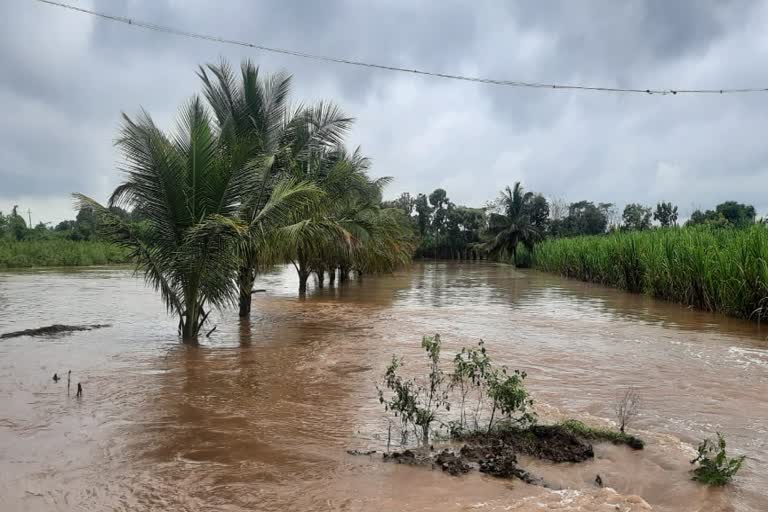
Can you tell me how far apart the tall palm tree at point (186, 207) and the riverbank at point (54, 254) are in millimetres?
28796

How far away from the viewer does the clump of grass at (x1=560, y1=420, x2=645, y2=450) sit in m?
4.68

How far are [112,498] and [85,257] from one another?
4226 cm

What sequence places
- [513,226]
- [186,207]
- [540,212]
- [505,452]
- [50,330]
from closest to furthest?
[505,452] < [186,207] < [50,330] < [513,226] < [540,212]

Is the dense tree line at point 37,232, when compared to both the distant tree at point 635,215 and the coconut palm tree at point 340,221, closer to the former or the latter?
the coconut palm tree at point 340,221

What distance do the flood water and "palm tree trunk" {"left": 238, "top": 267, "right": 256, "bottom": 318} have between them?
73 cm

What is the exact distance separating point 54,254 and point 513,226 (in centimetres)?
3478

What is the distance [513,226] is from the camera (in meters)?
46.9

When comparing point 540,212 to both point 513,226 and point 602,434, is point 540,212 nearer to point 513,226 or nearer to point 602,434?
point 513,226

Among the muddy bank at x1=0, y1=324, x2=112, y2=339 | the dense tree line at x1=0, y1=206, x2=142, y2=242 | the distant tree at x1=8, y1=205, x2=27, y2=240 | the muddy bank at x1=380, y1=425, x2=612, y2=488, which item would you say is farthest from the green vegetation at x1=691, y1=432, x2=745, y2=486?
the distant tree at x1=8, y1=205, x2=27, y2=240

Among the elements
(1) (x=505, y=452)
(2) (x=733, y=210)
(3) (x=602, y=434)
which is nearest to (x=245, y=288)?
(1) (x=505, y=452)

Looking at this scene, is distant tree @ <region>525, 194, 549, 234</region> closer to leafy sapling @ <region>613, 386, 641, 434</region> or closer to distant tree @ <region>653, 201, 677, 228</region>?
distant tree @ <region>653, 201, 677, 228</region>

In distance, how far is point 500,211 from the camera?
4978 centimetres

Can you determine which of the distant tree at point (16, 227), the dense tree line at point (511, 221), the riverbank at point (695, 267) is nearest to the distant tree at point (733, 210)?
the dense tree line at point (511, 221)

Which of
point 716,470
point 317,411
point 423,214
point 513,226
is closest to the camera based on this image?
point 716,470
